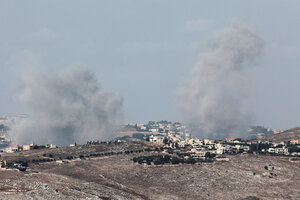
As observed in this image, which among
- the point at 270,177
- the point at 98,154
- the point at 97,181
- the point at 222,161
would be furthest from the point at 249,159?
the point at 97,181

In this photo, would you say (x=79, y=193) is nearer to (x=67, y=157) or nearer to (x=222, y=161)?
(x=67, y=157)

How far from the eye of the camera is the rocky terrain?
11900 centimetres

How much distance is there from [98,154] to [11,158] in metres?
35.3

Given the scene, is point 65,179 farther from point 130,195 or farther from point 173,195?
point 173,195

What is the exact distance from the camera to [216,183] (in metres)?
153

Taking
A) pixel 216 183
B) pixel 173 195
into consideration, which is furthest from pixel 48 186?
pixel 216 183

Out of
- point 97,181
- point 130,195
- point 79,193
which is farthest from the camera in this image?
point 97,181

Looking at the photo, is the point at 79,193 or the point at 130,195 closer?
the point at 79,193

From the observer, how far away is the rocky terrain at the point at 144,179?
119m

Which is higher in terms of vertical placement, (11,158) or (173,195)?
(11,158)

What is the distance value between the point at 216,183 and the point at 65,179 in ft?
163

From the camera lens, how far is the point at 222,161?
188375 mm

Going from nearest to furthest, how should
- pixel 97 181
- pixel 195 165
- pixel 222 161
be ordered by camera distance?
pixel 97 181
pixel 195 165
pixel 222 161

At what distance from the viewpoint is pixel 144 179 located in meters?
152
